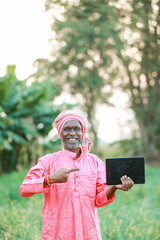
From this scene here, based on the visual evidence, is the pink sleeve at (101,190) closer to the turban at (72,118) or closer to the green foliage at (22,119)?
the turban at (72,118)

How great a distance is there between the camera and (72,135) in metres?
2.73

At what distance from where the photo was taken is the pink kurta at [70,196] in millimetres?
2541

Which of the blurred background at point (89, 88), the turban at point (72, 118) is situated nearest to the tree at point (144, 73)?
the blurred background at point (89, 88)

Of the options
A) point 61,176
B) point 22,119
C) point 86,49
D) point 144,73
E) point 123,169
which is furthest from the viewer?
point 144,73

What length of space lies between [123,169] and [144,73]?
15.1 m

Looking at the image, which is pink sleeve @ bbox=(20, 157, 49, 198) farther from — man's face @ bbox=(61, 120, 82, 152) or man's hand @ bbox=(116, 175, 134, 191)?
man's hand @ bbox=(116, 175, 134, 191)

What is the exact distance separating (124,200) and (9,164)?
16.1ft

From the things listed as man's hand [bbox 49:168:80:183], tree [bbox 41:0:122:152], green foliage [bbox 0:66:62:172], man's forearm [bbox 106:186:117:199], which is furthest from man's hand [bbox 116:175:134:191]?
tree [bbox 41:0:122:152]

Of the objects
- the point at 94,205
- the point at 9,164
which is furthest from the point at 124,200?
the point at 9,164

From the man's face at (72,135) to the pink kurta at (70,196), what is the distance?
0.05 metres

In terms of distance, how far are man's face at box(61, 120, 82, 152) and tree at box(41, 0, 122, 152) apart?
9.44 metres

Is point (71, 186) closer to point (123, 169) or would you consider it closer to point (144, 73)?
point (123, 169)

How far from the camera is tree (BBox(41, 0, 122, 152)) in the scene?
12.2 m

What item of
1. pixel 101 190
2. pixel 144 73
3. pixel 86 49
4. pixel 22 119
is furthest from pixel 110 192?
pixel 144 73
